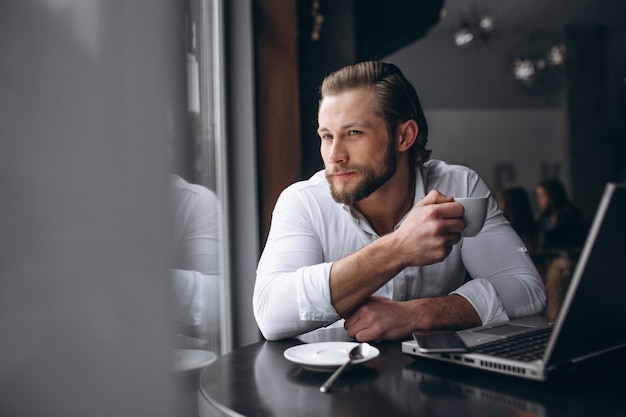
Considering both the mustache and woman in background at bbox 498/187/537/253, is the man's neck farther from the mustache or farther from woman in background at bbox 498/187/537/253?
woman in background at bbox 498/187/537/253

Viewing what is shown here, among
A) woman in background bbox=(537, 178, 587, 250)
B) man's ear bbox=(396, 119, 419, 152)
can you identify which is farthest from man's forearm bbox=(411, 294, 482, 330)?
woman in background bbox=(537, 178, 587, 250)

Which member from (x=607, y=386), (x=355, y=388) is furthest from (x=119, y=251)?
(x=607, y=386)

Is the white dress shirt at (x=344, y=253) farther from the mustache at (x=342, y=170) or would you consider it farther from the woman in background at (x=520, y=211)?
the woman in background at (x=520, y=211)

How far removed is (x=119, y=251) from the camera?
120 cm

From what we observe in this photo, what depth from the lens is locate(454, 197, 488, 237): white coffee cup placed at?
3.55 feet

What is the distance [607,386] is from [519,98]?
515 centimetres

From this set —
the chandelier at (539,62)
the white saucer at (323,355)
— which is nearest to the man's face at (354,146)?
the white saucer at (323,355)

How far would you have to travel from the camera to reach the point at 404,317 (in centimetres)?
115

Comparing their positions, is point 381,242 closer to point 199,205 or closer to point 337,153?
point 337,153

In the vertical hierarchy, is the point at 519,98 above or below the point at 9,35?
above

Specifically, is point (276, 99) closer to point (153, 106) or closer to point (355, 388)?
point (153, 106)

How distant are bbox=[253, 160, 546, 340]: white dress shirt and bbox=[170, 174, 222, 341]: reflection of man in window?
0.27 metres

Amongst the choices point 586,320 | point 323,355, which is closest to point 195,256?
point 323,355

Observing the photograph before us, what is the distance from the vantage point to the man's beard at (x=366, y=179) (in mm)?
1586
